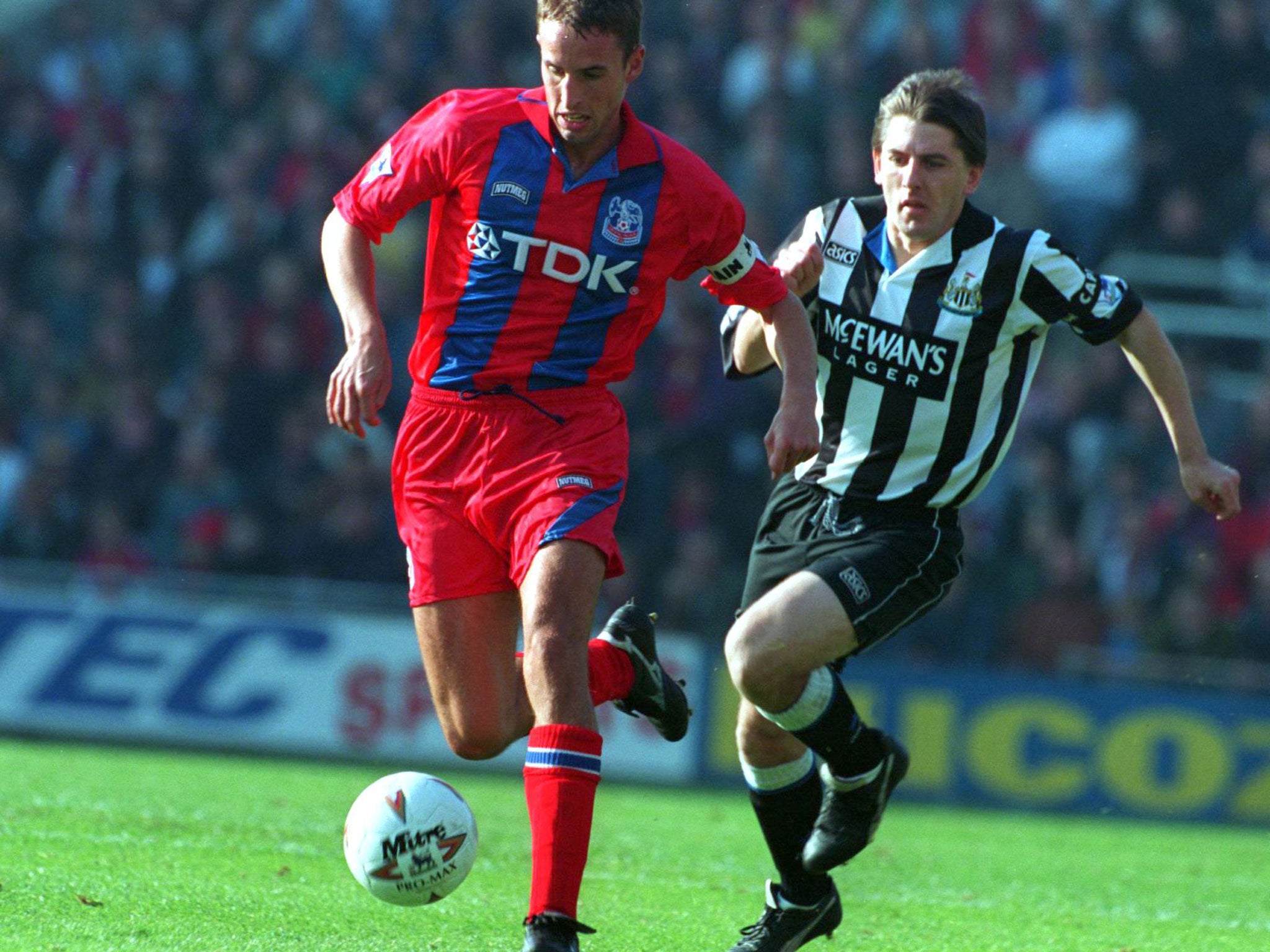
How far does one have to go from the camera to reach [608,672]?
4973 millimetres

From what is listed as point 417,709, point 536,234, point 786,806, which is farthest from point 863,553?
point 417,709

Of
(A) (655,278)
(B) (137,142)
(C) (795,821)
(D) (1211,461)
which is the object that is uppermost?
(B) (137,142)

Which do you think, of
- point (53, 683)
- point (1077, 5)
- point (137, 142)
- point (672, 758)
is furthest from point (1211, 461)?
point (137, 142)

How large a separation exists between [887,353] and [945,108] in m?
0.68

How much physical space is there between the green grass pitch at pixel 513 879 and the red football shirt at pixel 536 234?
61.2 inches

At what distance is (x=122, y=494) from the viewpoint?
12164 mm

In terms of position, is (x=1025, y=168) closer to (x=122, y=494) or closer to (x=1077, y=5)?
(x=1077, y=5)

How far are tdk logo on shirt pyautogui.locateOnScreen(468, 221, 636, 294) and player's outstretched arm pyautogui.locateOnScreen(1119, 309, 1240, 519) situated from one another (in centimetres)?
148

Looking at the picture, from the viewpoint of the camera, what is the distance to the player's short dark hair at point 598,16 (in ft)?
13.9

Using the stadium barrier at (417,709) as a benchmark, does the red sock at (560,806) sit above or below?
above

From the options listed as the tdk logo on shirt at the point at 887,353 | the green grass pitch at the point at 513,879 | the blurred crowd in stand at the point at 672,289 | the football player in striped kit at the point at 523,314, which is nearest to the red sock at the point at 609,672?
the football player in striped kit at the point at 523,314

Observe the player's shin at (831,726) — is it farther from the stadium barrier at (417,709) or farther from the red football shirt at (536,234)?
the stadium barrier at (417,709)

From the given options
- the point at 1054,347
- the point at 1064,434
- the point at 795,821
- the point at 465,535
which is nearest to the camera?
the point at 465,535

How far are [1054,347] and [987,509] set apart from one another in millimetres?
1776
